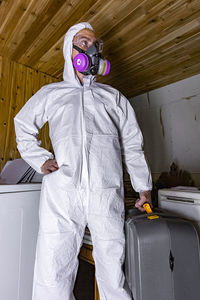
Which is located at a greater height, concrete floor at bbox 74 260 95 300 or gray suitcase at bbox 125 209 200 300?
gray suitcase at bbox 125 209 200 300

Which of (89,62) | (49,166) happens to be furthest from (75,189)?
(89,62)

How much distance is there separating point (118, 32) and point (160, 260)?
1349 mm

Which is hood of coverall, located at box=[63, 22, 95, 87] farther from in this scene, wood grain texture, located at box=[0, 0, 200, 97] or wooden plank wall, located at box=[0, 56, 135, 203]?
wooden plank wall, located at box=[0, 56, 135, 203]

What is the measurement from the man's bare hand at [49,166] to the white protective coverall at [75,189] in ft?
0.09

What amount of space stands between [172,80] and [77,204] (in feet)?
5.83

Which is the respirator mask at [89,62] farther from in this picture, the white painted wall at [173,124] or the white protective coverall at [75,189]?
the white painted wall at [173,124]

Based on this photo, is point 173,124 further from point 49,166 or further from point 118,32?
point 49,166

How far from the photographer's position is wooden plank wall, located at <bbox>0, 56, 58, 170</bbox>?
4.96ft

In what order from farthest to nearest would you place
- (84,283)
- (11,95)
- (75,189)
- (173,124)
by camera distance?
(173,124)
(11,95)
(84,283)
(75,189)

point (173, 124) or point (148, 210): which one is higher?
point (173, 124)

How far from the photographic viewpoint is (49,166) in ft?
2.41

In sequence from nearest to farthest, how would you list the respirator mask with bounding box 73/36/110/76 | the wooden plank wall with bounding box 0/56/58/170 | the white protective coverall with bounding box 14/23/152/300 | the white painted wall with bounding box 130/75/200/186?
the white protective coverall with bounding box 14/23/152/300 < the respirator mask with bounding box 73/36/110/76 < the wooden plank wall with bounding box 0/56/58/170 < the white painted wall with bounding box 130/75/200/186

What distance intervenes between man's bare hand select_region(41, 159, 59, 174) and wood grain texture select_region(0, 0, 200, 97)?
930mm

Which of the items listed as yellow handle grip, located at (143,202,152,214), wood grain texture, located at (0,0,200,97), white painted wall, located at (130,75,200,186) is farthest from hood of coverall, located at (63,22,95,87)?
white painted wall, located at (130,75,200,186)
